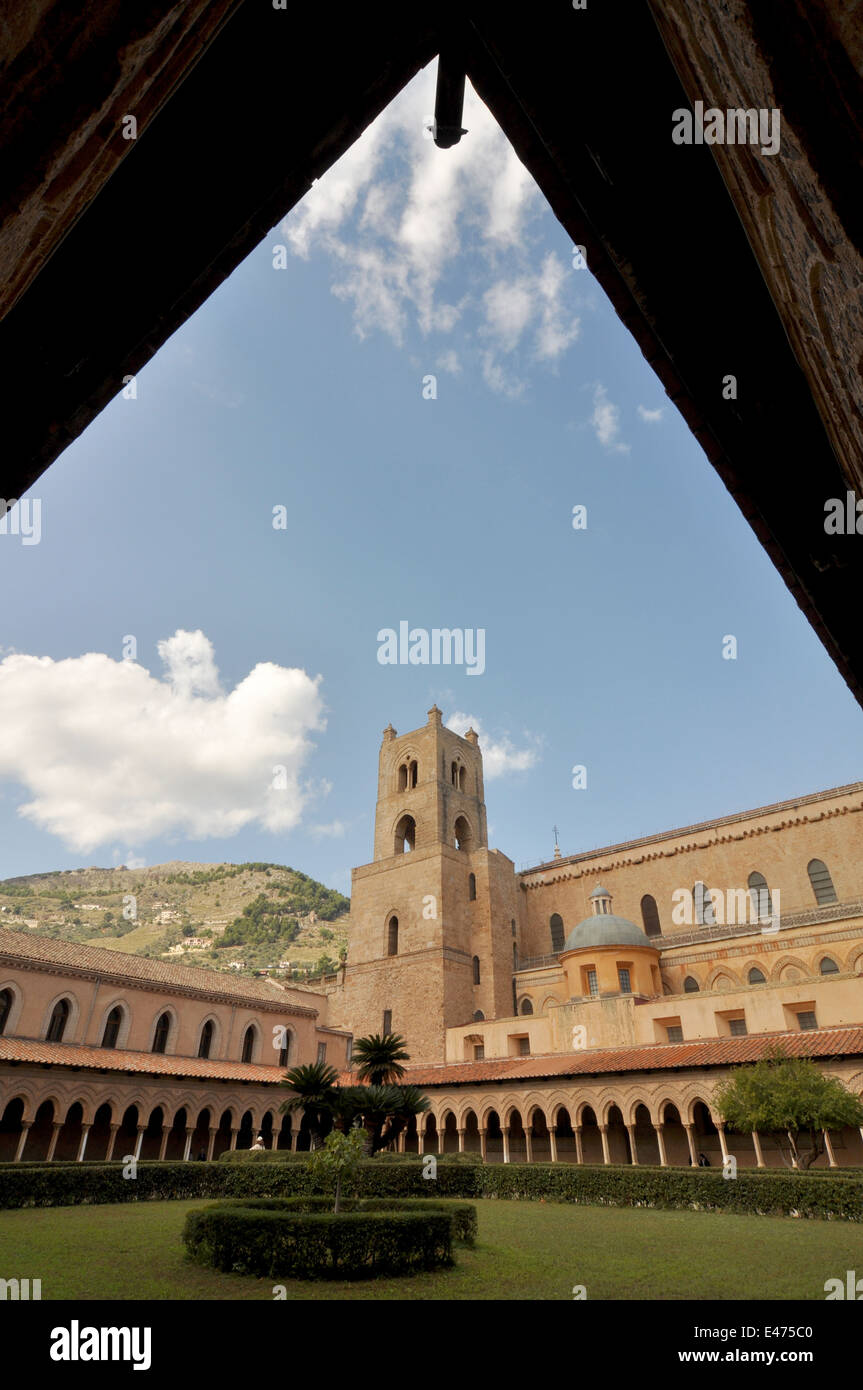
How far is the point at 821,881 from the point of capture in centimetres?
3431

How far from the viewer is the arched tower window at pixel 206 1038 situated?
32.2 m

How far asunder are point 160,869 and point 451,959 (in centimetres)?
14502

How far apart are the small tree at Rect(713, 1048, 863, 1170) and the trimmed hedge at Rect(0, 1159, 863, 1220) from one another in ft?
4.40

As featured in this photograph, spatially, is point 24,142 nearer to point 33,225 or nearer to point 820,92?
point 33,225

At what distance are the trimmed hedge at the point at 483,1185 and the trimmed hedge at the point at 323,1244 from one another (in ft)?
28.4

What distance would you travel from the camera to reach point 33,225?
63.7 inches

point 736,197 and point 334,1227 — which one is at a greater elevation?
point 736,197

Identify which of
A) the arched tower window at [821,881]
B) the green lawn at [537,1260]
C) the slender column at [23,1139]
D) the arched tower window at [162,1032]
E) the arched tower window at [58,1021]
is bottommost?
the slender column at [23,1139]

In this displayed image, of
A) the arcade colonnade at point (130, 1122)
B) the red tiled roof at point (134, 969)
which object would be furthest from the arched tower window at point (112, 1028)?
the arcade colonnade at point (130, 1122)

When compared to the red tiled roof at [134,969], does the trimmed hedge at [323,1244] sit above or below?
below

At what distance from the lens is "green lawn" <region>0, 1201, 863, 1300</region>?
8680 mm

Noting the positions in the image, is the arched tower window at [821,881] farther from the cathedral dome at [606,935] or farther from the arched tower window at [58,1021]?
the arched tower window at [58,1021]

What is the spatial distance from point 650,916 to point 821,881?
8.54 m
